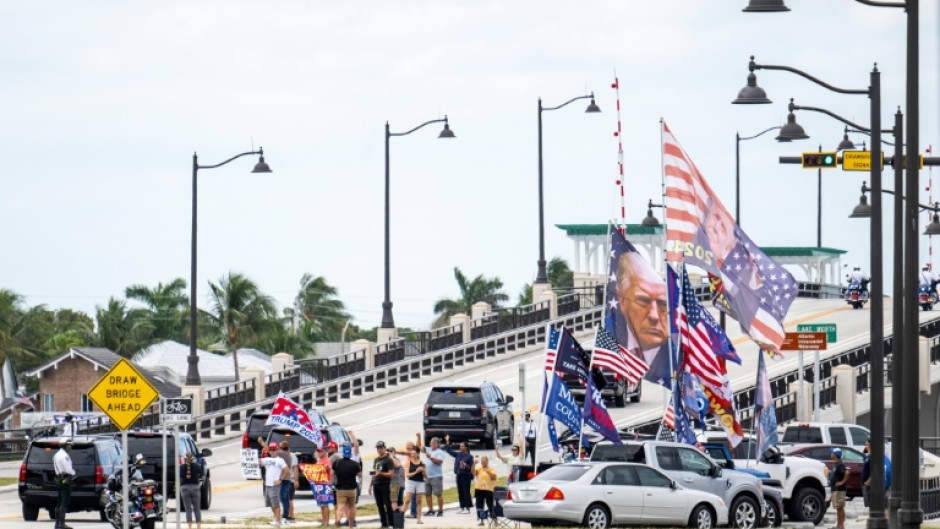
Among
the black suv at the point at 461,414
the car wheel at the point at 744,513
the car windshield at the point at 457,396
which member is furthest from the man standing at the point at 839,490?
the car windshield at the point at 457,396

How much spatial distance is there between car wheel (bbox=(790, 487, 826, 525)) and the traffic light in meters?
6.49

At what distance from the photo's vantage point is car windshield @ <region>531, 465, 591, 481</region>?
31391 mm

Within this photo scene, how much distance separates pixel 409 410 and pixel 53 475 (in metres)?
24.1

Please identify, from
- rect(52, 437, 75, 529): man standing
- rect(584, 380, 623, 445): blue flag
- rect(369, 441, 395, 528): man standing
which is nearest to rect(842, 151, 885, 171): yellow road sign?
rect(584, 380, 623, 445): blue flag

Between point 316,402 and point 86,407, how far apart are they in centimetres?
2738

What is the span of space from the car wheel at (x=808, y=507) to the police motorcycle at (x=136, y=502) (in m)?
11.3

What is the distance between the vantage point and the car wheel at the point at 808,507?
3622 cm

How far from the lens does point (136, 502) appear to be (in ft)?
104

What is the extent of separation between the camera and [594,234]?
94.5m

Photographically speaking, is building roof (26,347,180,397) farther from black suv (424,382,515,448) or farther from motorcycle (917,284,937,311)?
black suv (424,382,515,448)

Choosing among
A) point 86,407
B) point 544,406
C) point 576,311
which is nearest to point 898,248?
point 544,406

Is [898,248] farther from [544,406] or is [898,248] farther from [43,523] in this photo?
[43,523]

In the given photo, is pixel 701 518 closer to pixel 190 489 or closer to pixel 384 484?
pixel 384 484

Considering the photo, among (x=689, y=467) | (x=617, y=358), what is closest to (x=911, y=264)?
(x=689, y=467)
